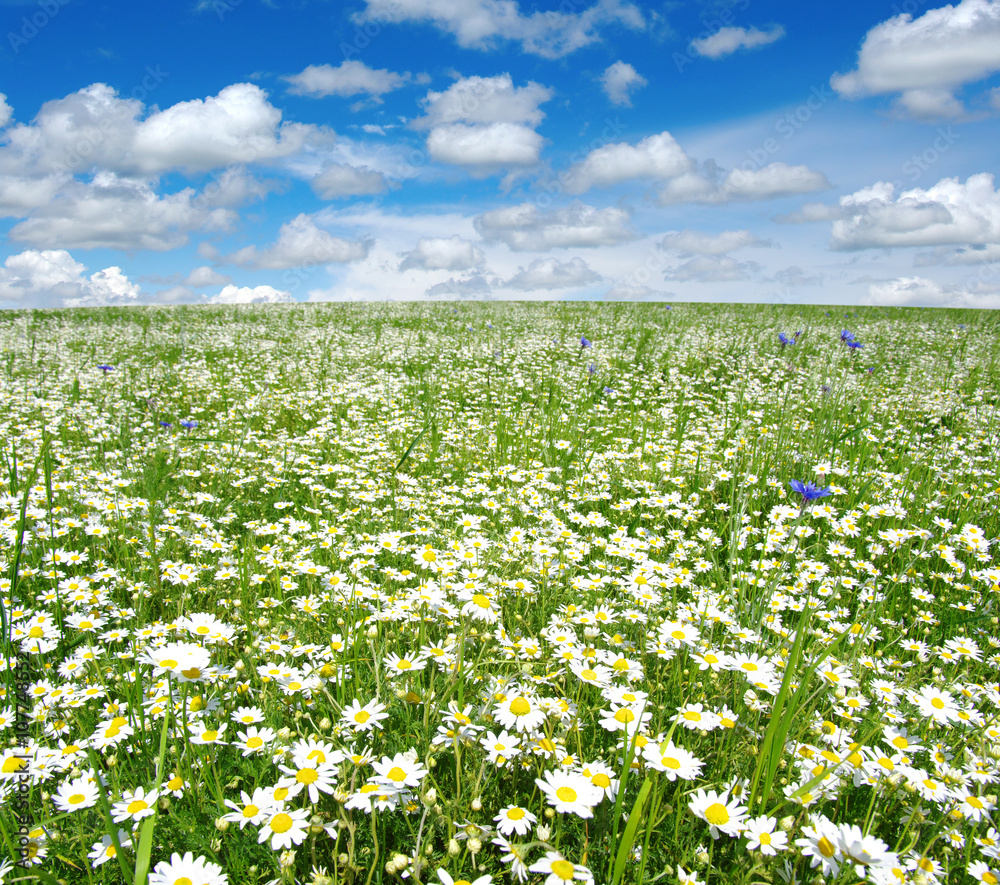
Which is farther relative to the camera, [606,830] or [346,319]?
[346,319]

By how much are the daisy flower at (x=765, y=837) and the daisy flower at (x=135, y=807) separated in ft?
5.69

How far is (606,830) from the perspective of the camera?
5.64 feet

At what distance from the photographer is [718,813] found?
5.28 ft

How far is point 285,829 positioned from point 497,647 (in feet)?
3.44

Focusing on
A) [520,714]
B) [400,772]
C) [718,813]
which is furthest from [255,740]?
[718,813]

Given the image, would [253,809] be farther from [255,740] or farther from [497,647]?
[497,647]

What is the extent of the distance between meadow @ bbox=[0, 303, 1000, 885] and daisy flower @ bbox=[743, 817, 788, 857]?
0.01 metres

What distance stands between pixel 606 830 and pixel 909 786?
1.03 metres

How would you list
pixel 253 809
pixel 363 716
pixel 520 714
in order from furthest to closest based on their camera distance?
1. pixel 363 716
2. pixel 520 714
3. pixel 253 809

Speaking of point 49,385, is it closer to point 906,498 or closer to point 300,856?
point 300,856

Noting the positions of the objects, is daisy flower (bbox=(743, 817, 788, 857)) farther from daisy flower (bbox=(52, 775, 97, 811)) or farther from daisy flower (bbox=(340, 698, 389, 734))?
daisy flower (bbox=(52, 775, 97, 811))

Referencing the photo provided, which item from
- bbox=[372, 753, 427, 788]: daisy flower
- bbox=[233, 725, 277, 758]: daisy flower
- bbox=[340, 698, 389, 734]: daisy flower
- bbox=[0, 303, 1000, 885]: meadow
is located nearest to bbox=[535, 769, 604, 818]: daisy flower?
bbox=[0, 303, 1000, 885]: meadow

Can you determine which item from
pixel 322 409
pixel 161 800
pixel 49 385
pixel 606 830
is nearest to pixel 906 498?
pixel 606 830

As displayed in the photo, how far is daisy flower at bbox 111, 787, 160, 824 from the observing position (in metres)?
1.58
